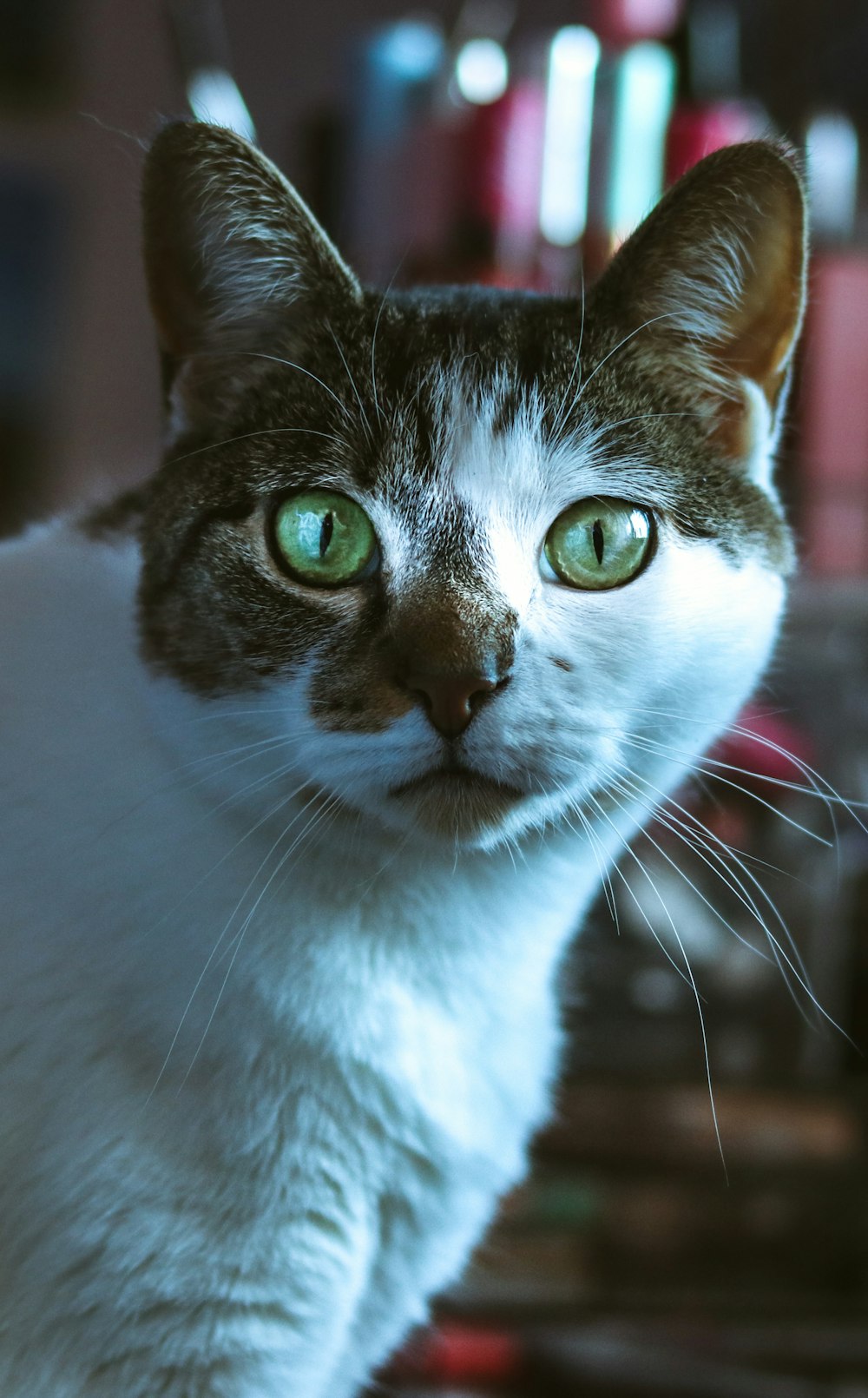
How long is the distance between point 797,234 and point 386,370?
231mm

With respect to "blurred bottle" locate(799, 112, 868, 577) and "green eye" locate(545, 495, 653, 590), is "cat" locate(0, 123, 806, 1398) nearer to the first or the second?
"green eye" locate(545, 495, 653, 590)

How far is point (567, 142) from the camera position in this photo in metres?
1.38

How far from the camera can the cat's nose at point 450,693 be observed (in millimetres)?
530

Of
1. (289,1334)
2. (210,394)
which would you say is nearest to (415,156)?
(210,394)

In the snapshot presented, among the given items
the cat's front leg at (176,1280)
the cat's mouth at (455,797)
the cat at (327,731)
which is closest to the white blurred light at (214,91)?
the cat at (327,731)

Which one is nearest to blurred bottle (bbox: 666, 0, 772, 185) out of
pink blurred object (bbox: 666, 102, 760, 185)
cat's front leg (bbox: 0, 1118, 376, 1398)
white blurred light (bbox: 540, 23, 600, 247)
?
pink blurred object (bbox: 666, 102, 760, 185)

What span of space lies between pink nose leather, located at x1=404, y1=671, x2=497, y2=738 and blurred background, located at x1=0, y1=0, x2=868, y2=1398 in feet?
1.98

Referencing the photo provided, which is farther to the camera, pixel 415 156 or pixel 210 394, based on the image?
pixel 415 156

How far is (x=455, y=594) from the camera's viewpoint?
553 millimetres

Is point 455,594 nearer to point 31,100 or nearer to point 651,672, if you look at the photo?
point 651,672

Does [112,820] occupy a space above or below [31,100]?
below

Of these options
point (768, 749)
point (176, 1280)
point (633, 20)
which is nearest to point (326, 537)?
point (176, 1280)

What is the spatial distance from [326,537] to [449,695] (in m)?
0.12

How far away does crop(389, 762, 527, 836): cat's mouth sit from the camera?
1.84 ft
